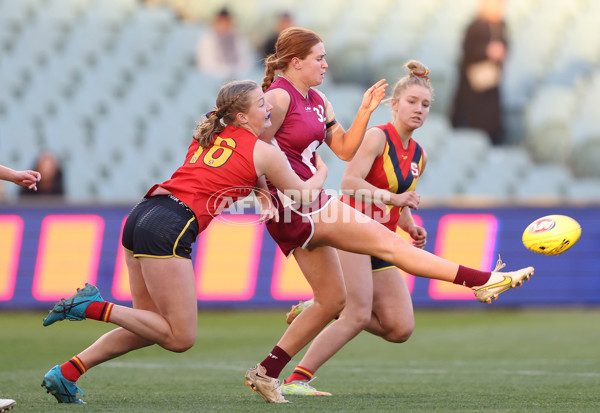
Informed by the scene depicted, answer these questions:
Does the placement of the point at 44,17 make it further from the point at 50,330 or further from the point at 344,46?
the point at 50,330

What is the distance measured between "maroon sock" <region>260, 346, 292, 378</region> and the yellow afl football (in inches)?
63.9

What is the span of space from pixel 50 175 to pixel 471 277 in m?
9.40

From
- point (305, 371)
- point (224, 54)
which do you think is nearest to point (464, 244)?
point (224, 54)

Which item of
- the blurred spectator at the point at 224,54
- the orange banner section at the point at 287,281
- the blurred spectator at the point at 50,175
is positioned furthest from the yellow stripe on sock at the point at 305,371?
the blurred spectator at the point at 224,54

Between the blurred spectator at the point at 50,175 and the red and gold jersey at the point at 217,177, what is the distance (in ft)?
28.1

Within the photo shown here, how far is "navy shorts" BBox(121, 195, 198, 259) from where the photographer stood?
5.36 meters

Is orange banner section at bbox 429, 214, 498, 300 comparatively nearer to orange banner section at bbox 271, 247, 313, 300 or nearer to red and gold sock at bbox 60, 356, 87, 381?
orange banner section at bbox 271, 247, 313, 300

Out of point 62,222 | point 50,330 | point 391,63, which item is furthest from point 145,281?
point 391,63

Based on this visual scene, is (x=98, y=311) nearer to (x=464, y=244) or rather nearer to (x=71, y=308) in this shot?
(x=71, y=308)

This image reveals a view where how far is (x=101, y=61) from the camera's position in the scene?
1619cm

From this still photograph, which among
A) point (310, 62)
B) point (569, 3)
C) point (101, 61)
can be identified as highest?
point (569, 3)

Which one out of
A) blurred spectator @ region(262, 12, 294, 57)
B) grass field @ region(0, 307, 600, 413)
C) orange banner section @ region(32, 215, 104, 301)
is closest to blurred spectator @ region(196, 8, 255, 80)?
blurred spectator @ region(262, 12, 294, 57)

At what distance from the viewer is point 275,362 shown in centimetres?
588

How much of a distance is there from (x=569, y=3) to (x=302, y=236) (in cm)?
1473
